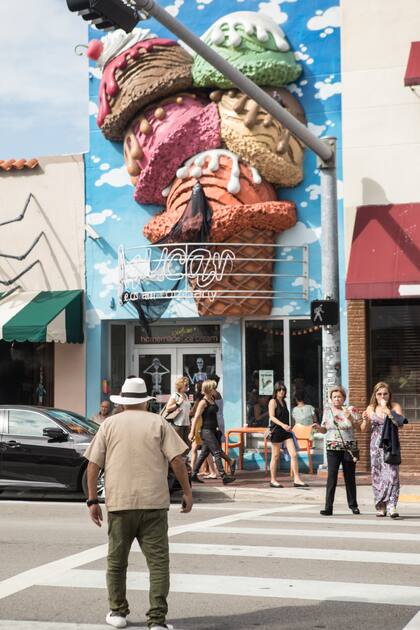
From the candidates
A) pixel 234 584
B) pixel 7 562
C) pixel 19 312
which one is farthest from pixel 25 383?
pixel 234 584

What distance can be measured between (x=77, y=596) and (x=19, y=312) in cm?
1312

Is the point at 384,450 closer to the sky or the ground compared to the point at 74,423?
closer to the ground

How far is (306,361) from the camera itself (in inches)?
770

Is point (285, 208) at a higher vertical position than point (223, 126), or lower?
lower

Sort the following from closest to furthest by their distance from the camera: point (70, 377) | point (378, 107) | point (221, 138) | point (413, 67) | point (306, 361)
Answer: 1. point (413, 67)
2. point (378, 107)
3. point (221, 138)
4. point (306, 361)
5. point (70, 377)

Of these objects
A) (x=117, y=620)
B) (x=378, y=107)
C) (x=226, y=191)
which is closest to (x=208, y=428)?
(x=226, y=191)

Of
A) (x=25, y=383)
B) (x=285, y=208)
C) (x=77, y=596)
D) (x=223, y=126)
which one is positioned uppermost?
(x=223, y=126)

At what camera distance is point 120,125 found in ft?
66.7

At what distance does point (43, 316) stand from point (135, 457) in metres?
13.4

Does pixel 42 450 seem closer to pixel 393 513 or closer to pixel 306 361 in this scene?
pixel 393 513

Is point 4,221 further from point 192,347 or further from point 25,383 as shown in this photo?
point 192,347

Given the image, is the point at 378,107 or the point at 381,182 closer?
the point at 381,182

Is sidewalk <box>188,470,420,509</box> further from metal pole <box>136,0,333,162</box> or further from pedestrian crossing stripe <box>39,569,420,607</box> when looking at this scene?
pedestrian crossing stripe <box>39,569,420,607</box>

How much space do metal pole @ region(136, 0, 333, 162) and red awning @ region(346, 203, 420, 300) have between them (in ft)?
9.66
